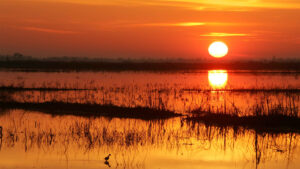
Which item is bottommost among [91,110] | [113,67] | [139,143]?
[139,143]

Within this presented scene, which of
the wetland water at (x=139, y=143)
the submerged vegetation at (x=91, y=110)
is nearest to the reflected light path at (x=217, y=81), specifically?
the submerged vegetation at (x=91, y=110)

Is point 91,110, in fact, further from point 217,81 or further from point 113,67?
point 113,67

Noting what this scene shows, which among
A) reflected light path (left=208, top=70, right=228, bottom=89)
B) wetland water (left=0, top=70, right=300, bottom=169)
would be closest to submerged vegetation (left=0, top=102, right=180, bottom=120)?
wetland water (left=0, top=70, right=300, bottom=169)

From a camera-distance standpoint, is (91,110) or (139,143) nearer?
(139,143)

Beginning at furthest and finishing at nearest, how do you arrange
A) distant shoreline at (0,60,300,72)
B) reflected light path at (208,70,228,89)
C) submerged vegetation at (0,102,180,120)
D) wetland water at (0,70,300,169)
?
distant shoreline at (0,60,300,72), reflected light path at (208,70,228,89), submerged vegetation at (0,102,180,120), wetland water at (0,70,300,169)

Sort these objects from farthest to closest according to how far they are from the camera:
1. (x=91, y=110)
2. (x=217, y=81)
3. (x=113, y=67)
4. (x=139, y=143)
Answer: (x=113, y=67) → (x=217, y=81) → (x=91, y=110) → (x=139, y=143)

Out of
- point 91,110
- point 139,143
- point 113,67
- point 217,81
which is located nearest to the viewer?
point 139,143

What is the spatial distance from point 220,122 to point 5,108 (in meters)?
9.35

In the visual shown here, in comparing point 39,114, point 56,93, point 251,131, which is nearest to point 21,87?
point 56,93

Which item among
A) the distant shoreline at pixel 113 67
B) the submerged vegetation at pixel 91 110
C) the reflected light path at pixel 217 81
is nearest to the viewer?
the submerged vegetation at pixel 91 110

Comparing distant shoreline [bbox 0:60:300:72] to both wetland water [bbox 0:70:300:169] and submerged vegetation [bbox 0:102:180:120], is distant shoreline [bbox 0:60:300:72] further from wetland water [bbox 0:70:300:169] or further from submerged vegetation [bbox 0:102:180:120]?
wetland water [bbox 0:70:300:169]

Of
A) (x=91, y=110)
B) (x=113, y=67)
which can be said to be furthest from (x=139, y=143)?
(x=113, y=67)

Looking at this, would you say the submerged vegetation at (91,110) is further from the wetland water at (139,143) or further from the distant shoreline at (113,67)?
the distant shoreline at (113,67)

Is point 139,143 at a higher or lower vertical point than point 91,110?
lower
